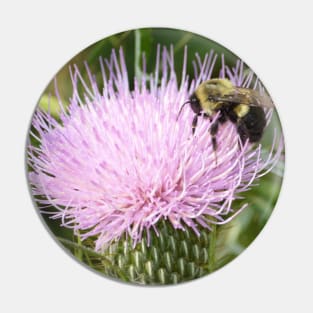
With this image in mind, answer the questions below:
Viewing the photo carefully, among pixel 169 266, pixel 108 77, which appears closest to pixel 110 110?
pixel 108 77

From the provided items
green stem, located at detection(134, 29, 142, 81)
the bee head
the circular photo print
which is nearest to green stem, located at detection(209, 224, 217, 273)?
the circular photo print

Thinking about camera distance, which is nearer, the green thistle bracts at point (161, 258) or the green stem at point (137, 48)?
the green thistle bracts at point (161, 258)

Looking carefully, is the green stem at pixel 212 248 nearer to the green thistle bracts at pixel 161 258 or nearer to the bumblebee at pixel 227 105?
the green thistle bracts at pixel 161 258

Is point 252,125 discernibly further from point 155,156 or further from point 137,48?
point 137,48

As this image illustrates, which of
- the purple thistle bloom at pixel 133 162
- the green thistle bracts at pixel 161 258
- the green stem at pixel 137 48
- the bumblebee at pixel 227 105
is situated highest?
the green stem at pixel 137 48

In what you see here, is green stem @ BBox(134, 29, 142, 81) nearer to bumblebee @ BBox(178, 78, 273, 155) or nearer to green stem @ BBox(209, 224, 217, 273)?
bumblebee @ BBox(178, 78, 273, 155)

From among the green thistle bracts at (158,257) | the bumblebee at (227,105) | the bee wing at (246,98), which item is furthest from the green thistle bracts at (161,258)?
the bee wing at (246,98)
